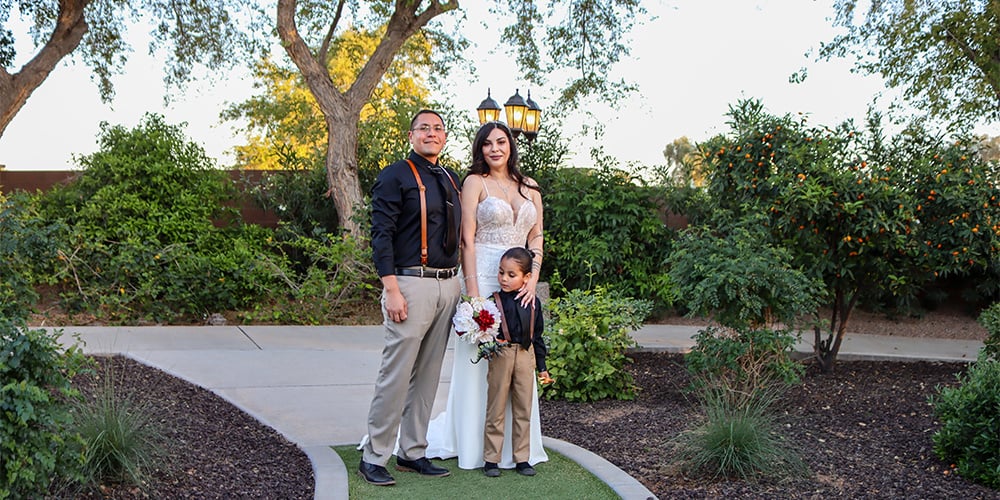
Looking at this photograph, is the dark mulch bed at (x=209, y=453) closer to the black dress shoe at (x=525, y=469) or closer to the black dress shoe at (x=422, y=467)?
the black dress shoe at (x=422, y=467)

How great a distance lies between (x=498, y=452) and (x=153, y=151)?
29.1 ft

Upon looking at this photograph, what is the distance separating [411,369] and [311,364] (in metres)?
3.69

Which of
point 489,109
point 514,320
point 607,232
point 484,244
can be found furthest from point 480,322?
point 607,232

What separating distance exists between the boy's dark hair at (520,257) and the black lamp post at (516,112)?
5.90m

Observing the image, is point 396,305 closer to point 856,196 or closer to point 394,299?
point 394,299

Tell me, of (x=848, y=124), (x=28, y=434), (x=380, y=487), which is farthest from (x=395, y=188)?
(x=848, y=124)

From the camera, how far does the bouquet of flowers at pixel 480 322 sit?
173 inches

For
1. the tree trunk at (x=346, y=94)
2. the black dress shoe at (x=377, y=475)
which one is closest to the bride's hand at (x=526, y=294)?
the black dress shoe at (x=377, y=475)

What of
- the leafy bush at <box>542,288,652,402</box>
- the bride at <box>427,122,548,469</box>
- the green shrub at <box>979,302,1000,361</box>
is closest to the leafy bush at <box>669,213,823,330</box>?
the leafy bush at <box>542,288,652,402</box>

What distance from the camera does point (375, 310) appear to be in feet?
38.6

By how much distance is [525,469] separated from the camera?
4.72 m

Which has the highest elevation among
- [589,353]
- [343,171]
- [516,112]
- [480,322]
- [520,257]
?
[516,112]

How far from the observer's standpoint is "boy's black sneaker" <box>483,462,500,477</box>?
15.3 ft

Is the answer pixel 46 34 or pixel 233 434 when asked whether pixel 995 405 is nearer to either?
pixel 233 434
